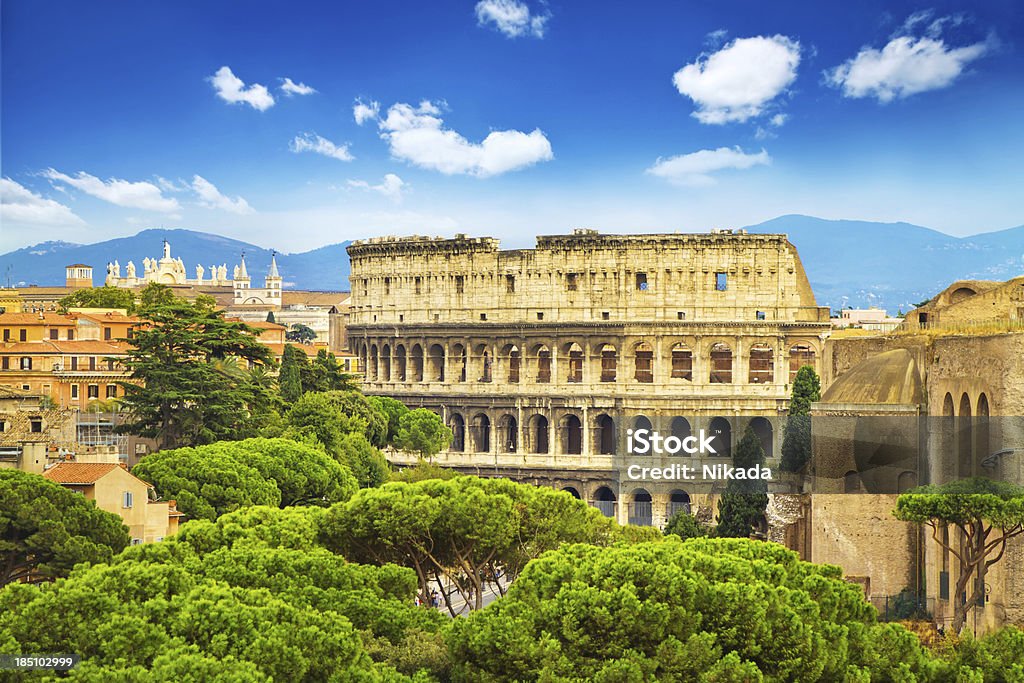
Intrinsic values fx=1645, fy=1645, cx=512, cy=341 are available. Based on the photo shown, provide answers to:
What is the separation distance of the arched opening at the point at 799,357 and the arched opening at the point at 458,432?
19136mm

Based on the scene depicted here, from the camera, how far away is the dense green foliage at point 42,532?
124 feet

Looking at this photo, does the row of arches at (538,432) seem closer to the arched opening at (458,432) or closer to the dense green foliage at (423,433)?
the arched opening at (458,432)

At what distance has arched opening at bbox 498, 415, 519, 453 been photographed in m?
94.3

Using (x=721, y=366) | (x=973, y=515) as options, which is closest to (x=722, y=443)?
(x=721, y=366)

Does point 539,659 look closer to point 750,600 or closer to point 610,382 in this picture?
point 750,600

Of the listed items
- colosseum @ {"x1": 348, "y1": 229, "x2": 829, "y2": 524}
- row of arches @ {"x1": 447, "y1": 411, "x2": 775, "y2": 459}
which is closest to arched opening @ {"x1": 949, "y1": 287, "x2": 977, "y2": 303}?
colosseum @ {"x1": 348, "y1": 229, "x2": 829, "y2": 524}

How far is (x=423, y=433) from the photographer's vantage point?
87875 millimetres

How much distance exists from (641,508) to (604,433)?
264 inches

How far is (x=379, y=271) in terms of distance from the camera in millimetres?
102750

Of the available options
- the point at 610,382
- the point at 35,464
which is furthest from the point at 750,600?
the point at 610,382

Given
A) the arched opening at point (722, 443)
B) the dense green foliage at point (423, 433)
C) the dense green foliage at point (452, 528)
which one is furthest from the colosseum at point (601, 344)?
the dense green foliage at point (452, 528)

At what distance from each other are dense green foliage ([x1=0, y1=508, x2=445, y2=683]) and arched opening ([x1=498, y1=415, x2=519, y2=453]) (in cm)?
6020

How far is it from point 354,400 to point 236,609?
51768mm

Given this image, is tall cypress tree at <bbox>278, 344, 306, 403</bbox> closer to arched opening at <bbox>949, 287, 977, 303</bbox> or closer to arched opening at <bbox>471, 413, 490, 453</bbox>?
arched opening at <bbox>471, 413, 490, 453</bbox>
